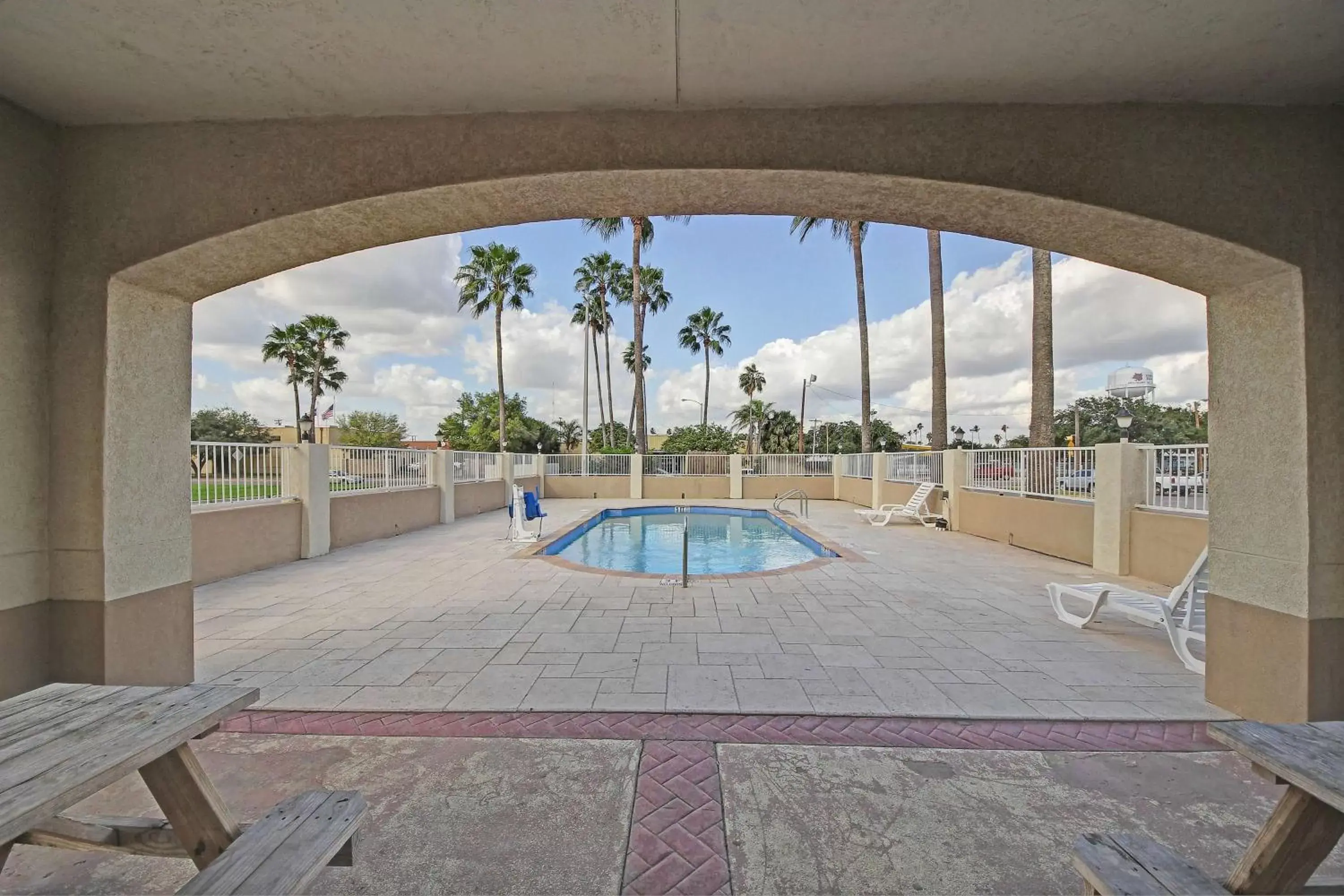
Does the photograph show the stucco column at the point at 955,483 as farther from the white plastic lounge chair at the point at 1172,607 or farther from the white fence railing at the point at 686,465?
the white fence railing at the point at 686,465

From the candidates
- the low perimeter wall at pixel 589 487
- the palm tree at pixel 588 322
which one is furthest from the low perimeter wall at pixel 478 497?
the palm tree at pixel 588 322

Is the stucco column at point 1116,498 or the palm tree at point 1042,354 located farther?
the palm tree at point 1042,354

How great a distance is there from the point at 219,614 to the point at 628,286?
24060mm

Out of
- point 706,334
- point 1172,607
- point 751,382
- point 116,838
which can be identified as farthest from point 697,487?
point 751,382

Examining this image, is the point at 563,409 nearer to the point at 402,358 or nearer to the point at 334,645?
the point at 402,358

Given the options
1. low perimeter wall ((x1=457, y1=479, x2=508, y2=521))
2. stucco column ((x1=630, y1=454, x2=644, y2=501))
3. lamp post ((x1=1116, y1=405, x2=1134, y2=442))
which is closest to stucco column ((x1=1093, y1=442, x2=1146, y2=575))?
lamp post ((x1=1116, y1=405, x2=1134, y2=442))

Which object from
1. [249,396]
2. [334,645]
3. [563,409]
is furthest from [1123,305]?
[249,396]

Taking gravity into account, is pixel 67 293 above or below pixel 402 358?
below

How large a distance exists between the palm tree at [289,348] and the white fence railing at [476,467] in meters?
18.6

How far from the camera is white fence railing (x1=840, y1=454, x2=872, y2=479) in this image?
14.6 metres

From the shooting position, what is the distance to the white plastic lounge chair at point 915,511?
10633 mm

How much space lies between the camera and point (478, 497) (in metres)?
12.7

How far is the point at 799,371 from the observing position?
32500mm

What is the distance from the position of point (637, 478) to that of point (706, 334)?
726 inches
